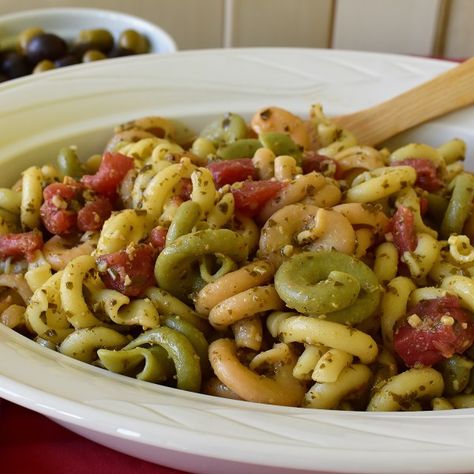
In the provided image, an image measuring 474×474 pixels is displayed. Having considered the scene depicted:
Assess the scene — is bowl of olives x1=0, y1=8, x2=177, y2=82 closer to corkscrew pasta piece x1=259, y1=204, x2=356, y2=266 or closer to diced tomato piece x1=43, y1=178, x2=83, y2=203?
diced tomato piece x1=43, y1=178, x2=83, y2=203

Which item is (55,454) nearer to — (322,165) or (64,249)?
(64,249)

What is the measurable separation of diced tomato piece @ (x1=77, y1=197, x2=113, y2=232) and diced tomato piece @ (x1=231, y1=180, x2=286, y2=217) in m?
0.21

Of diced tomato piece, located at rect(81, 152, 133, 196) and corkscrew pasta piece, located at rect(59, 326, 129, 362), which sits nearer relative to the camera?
corkscrew pasta piece, located at rect(59, 326, 129, 362)

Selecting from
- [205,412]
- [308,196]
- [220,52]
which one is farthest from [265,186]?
[220,52]

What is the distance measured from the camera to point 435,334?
95 cm

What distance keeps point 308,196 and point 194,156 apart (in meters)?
0.26

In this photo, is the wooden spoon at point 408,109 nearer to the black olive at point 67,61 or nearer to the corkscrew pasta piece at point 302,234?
the corkscrew pasta piece at point 302,234

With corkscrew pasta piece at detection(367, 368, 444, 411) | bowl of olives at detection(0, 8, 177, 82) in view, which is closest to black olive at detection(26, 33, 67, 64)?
bowl of olives at detection(0, 8, 177, 82)

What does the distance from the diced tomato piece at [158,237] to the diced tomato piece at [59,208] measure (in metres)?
0.15

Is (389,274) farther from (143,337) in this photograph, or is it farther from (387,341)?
(143,337)

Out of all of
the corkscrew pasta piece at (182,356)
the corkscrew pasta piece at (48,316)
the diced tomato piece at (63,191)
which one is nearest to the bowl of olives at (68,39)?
the diced tomato piece at (63,191)

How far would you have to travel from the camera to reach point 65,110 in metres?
1.49

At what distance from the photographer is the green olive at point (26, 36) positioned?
205 centimetres

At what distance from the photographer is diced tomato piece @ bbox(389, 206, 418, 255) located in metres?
1.09
